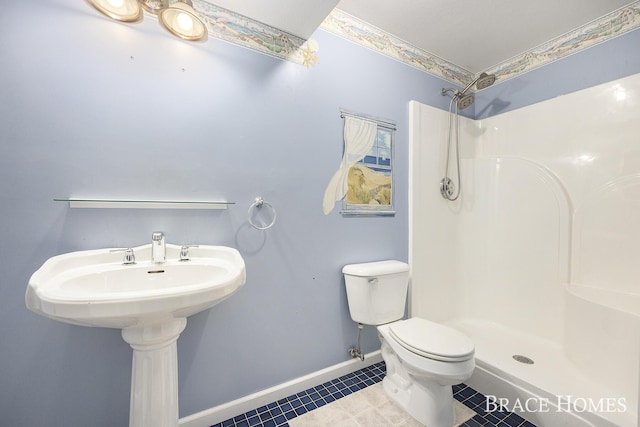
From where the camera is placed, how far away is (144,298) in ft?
2.25

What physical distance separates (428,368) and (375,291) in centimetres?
48

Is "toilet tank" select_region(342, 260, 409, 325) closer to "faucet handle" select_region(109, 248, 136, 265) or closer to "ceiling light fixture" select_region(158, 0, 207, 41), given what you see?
"faucet handle" select_region(109, 248, 136, 265)

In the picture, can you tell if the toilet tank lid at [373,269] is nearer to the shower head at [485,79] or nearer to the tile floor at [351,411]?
the tile floor at [351,411]

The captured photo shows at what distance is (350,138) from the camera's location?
1.63m

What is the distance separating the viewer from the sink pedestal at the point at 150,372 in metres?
0.85

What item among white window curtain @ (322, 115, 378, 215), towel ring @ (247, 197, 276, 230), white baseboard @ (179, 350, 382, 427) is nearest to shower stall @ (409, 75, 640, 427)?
white window curtain @ (322, 115, 378, 215)

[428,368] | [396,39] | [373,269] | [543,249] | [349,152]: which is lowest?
[428,368]

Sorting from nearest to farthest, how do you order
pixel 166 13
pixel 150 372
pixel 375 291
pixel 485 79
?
pixel 150 372 → pixel 166 13 → pixel 375 291 → pixel 485 79

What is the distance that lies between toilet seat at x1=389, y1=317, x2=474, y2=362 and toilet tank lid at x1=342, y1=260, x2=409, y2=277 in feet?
1.01

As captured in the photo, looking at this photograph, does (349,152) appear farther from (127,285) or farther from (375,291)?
(127,285)

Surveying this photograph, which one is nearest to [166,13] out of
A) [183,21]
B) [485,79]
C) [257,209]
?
[183,21]

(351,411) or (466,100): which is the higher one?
(466,100)

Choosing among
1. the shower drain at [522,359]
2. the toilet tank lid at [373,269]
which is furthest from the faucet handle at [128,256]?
the shower drain at [522,359]

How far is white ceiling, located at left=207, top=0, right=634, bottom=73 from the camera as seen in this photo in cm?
126
